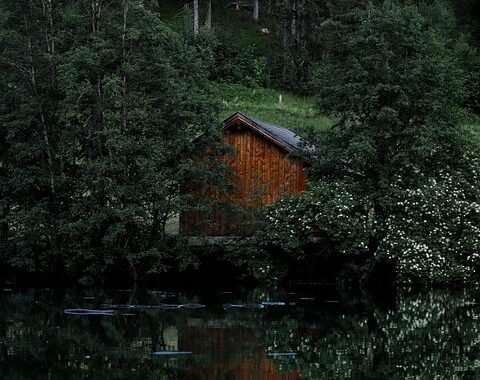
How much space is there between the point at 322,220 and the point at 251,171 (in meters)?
5.01

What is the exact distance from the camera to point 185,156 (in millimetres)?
30969

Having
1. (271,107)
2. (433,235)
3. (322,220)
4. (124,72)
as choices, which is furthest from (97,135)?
(271,107)

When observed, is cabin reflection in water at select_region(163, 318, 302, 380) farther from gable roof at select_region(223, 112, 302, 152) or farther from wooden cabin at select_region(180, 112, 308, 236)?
gable roof at select_region(223, 112, 302, 152)

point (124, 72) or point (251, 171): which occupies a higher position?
point (124, 72)

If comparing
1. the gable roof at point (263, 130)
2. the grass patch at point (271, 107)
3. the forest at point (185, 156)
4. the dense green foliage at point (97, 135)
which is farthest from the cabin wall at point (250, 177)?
the grass patch at point (271, 107)

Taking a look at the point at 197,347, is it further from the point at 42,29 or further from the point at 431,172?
the point at 42,29

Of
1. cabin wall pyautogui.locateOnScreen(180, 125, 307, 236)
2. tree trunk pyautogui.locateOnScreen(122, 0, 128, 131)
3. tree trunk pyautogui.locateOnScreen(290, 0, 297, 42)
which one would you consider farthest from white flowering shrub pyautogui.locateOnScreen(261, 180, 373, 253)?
tree trunk pyautogui.locateOnScreen(290, 0, 297, 42)

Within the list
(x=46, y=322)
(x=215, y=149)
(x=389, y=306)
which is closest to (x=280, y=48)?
(x=215, y=149)

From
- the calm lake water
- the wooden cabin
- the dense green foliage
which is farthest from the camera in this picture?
the wooden cabin

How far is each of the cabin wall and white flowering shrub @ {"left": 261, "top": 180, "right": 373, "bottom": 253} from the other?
88.6 inches

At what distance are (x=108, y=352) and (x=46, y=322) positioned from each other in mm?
4021

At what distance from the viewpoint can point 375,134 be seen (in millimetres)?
29281

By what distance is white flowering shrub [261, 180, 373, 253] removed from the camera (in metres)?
28.4

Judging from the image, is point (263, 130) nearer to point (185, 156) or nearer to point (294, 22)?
point (185, 156)
